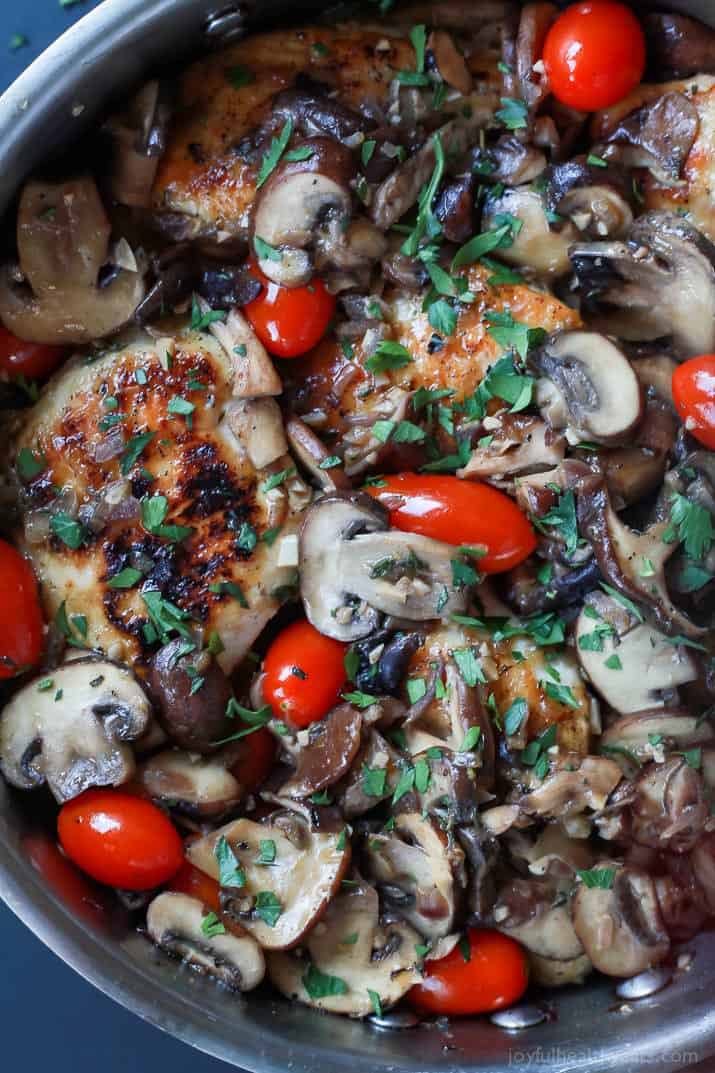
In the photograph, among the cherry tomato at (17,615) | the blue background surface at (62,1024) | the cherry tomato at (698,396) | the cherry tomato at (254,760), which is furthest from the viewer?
the blue background surface at (62,1024)

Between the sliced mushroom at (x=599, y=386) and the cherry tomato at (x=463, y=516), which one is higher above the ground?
the sliced mushroom at (x=599, y=386)

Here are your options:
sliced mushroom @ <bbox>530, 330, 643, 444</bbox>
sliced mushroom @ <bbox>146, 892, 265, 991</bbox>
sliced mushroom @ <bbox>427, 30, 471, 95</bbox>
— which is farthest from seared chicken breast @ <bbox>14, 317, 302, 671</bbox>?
sliced mushroom @ <bbox>427, 30, 471, 95</bbox>

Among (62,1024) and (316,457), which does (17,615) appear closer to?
(316,457)

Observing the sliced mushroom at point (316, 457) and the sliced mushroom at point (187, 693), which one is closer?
the sliced mushroom at point (187, 693)

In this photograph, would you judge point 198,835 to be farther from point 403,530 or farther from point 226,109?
point 226,109

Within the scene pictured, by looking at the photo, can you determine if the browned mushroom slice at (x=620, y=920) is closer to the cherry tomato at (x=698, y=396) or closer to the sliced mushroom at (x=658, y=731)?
the sliced mushroom at (x=658, y=731)

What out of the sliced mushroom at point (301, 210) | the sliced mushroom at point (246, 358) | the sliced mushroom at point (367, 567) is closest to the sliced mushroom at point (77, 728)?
the sliced mushroom at point (367, 567)

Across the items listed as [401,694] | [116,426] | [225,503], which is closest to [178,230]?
[116,426]

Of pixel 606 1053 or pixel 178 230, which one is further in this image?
pixel 178 230
